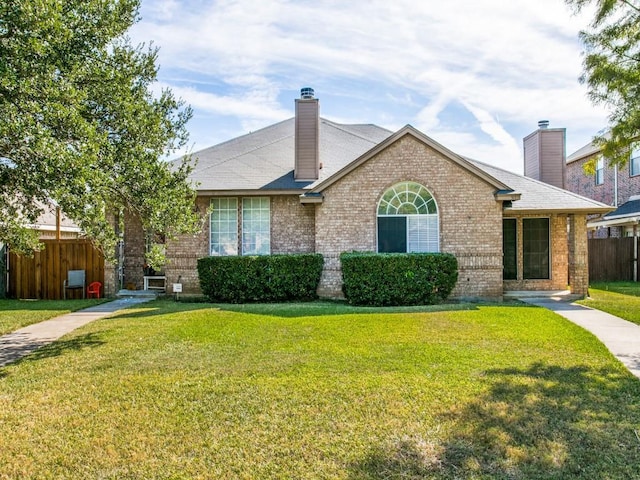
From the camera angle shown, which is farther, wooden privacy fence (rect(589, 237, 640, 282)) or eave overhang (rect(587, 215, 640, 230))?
wooden privacy fence (rect(589, 237, 640, 282))

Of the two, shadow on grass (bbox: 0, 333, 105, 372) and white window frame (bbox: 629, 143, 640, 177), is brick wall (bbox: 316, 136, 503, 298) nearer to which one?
shadow on grass (bbox: 0, 333, 105, 372)

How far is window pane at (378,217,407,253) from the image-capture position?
14188 millimetres

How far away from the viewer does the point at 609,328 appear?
9344mm

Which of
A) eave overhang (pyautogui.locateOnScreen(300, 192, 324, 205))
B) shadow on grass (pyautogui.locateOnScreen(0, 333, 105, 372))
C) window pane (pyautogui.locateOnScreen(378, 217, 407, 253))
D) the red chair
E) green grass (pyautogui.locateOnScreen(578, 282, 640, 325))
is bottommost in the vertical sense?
shadow on grass (pyautogui.locateOnScreen(0, 333, 105, 372))

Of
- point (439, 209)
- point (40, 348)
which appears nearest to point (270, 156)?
point (439, 209)

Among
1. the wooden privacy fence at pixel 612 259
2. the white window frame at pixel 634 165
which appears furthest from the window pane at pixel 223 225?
the white window frame at pixel 634 165

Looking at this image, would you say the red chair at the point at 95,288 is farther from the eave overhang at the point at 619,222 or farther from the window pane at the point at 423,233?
the eave overhang at the point at 619,222

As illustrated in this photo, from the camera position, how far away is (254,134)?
19719 mm

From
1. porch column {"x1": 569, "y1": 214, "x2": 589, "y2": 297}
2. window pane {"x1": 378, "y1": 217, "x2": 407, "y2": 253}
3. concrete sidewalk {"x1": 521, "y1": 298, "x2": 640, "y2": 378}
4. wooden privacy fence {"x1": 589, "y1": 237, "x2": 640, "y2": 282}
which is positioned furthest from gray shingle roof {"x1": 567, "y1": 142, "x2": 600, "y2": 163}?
window pane {"x1": 378, "y1": 217, "x2": 407, "y2": 253}

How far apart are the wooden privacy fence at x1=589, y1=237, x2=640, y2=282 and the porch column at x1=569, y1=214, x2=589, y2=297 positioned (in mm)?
7626

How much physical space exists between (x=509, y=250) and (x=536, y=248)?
0.89m

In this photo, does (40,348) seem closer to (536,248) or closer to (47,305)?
(47,305)

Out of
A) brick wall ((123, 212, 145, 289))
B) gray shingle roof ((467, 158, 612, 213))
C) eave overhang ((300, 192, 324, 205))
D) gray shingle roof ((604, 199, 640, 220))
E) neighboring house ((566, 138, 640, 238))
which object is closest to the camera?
eave overhang ((300, 192, 324, 205))

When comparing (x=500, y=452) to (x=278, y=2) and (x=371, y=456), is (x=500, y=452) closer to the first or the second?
(x=371, y=456)
